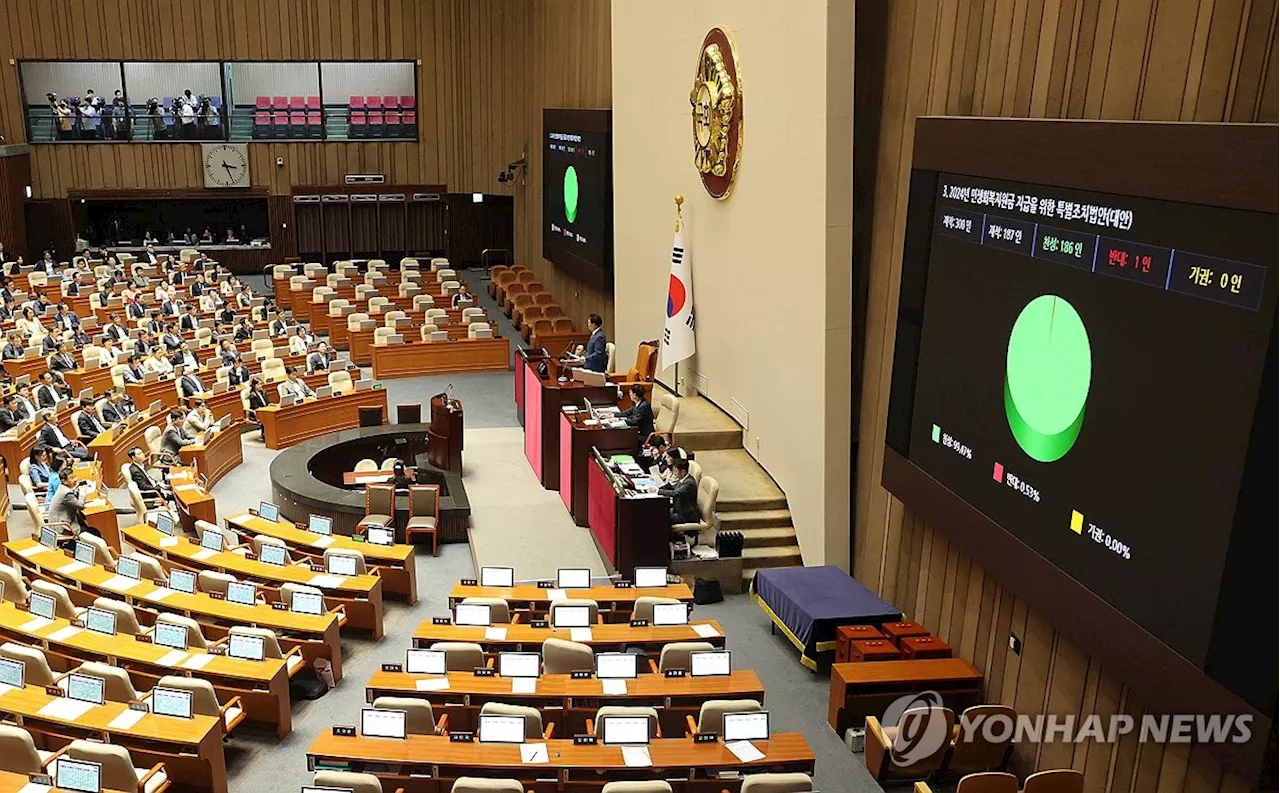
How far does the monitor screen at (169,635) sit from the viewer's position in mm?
9234

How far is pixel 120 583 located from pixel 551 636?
407 centimetres

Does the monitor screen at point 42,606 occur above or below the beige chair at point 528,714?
below

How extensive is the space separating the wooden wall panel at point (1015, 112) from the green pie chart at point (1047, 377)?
3.99 ft

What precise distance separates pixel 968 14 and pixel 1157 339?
365 centimetres

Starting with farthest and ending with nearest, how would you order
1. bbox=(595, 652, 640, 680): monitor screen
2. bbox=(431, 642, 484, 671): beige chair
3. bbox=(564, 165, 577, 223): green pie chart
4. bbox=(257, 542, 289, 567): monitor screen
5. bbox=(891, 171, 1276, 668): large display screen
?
1. bbox=(564, 165, 577, 223): green pie chart
2. bbox=(257, 542, 289, 567): monitor screen
3. bbox=(431, 642, 484, 671): beige chair
4. bbox=(595, 652, 640, 680): monitor screen
5. bbox=(891, 171, 1276, 668): large display screen

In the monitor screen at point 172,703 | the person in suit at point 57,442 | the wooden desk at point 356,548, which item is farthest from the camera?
the person in suit at point 57,442

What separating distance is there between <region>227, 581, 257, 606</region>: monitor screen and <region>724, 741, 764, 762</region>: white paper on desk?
4670mm

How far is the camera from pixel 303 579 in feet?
35.8

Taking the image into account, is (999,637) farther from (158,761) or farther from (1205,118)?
(158,761)

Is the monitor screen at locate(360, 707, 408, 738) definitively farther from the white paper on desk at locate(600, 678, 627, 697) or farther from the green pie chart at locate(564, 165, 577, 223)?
the green pie chart at locate(564, 165, 577, 223)

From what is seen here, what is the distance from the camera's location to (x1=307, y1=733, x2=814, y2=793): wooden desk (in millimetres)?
7391
